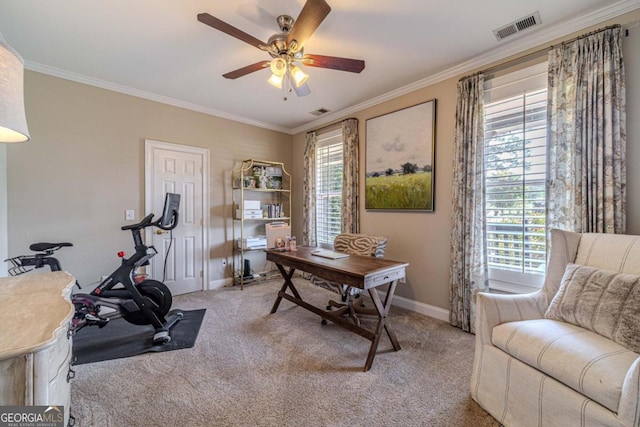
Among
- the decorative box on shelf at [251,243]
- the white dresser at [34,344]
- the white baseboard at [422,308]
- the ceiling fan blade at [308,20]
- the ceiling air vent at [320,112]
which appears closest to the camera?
the white dresser at [34,344]

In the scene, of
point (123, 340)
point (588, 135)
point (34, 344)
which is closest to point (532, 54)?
point (588, 135)

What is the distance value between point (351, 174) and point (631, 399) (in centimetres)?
320

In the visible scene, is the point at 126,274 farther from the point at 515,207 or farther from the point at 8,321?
the point at 515,207

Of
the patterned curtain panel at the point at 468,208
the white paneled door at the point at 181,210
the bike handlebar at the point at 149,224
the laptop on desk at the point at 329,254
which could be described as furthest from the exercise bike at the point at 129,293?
the patterned curtain panel at the point at 468,208

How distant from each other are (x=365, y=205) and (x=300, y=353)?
7.10 feet

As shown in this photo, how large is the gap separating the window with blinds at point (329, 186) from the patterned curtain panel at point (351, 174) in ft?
0.86

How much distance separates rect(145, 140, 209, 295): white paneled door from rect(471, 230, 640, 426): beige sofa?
144 inches

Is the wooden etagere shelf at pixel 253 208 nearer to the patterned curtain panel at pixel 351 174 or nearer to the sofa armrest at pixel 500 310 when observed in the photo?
the patterned curtain panel at pixel 351 174

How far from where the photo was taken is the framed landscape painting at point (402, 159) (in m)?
3.02

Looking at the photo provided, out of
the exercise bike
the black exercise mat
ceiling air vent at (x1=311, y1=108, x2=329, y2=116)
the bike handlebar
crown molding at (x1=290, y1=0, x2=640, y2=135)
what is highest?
ceiling air vent at (x1=311, y1=108, x2=329, y2=116)

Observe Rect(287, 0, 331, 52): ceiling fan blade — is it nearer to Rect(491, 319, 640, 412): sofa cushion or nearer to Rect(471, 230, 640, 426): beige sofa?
Rect(471, 230, 640, 426): beige sofa

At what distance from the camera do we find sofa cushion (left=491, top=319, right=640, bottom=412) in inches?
44.3

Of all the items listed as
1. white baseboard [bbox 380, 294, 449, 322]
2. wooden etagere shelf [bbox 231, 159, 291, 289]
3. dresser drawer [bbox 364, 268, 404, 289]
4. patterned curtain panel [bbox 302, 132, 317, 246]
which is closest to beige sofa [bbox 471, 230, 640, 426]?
dresser drawer [bbox 364, 268, 404, 289]

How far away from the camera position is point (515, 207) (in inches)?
94.3
